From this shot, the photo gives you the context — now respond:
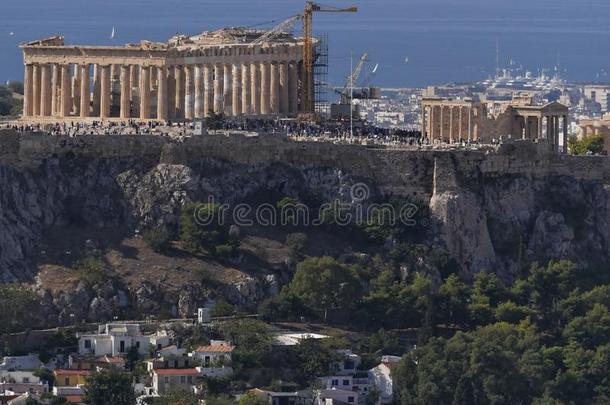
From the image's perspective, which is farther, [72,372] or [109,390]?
[72,372]

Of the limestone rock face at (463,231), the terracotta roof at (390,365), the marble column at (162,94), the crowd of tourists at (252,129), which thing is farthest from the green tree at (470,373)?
the marble column at (162,94)

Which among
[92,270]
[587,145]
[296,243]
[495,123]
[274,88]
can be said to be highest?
[274,88]

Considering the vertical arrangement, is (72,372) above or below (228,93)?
below

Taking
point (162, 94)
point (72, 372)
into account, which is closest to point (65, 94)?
point (162, 94)

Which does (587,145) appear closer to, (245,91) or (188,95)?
(245,91)

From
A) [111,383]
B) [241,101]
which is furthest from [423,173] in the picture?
[111,383]

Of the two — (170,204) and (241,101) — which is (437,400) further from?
(241,101)

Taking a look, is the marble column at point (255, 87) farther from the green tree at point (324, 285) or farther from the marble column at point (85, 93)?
the green tree at point (324, 285)
